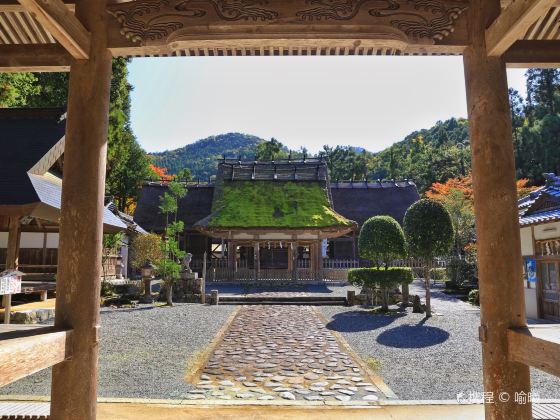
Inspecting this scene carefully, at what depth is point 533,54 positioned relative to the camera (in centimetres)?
371

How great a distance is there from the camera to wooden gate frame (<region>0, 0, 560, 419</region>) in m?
3.26

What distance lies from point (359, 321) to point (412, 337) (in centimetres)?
240

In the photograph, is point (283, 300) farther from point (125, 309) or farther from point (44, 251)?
point (44, 251)

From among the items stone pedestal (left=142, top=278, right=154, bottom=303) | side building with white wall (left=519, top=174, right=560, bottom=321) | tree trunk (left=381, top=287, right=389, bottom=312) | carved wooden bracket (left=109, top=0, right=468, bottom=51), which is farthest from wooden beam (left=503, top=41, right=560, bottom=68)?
stone pedestal (left=142, top=278, right=154, bottom=303)

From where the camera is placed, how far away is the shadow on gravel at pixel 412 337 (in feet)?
29.8

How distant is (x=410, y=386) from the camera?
19.8 ft

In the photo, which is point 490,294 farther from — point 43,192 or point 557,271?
point 557,271

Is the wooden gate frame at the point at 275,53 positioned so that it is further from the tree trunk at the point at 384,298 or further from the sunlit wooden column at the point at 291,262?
the sunlit wooden column at the point at 291,262

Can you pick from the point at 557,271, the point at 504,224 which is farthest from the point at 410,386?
the point at 557,271

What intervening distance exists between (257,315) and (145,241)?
9.69 m

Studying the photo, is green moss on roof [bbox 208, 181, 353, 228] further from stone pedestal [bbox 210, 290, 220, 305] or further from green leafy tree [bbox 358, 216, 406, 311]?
green leafy tree [bbox 358, 216, 406, 311]

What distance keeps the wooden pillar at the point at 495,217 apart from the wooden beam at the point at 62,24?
3698 mm

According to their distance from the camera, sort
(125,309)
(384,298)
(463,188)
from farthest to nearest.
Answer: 1. (463,188)
2. (384,298)
3. (125,309)

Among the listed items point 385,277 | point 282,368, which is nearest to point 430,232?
point 385,277
